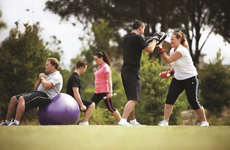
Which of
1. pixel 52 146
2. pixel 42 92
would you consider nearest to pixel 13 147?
pixel 52 146

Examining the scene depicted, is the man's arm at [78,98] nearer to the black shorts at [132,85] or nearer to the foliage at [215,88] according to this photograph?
the black shorts at [132,85]

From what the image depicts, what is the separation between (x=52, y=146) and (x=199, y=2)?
23.4 meters

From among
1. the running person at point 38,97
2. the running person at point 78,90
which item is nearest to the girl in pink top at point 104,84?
the running person at point 78,90

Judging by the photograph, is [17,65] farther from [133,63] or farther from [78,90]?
[133,63]

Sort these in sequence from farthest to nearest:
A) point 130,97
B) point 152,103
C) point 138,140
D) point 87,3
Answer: point 87,3 → point 152,103 → point 130,97 → point 138,140

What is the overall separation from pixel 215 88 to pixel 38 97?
14.0m

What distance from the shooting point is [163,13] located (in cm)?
2730

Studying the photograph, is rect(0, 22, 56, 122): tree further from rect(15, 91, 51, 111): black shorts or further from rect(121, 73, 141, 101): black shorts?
rect(121, 73, 141, 101): black shorts

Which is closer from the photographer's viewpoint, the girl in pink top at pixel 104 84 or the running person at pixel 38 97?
the running person at pixel 38 97

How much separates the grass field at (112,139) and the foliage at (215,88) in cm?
1393

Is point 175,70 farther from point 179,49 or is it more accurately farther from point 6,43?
point 6,43

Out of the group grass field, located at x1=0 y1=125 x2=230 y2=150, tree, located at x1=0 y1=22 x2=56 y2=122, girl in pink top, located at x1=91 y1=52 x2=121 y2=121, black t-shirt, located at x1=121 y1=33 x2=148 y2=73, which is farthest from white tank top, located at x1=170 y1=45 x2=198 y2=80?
tree, located at x1=0 y1=22 x2=56 y2=122

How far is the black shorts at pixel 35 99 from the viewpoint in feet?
29.5

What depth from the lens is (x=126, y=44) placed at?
9.07 m
